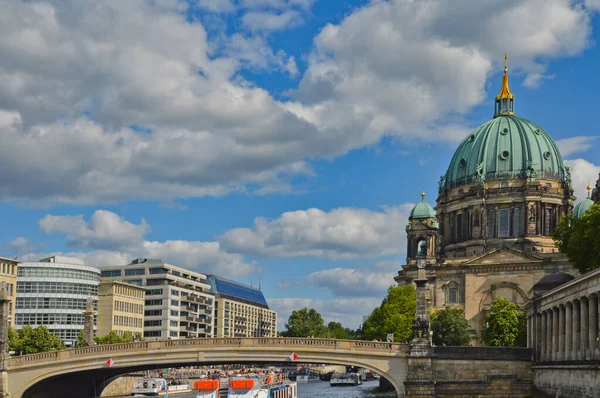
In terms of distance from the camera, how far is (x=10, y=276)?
5664 inches

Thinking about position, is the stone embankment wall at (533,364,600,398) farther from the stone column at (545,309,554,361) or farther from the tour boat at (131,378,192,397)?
the tour boat at (131,378,192,397)

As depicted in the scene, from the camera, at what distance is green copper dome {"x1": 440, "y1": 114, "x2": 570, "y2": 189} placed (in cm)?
15175

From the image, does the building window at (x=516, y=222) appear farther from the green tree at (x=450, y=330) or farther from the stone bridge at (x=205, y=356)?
the stone bridge at (x=205, y=356)

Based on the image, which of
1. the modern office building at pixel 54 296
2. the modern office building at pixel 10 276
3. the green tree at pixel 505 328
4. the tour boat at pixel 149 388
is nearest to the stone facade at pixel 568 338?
the green tree at pixel 505 328

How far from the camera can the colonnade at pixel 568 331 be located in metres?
59.4

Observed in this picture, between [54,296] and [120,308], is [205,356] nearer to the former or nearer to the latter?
[54,296]

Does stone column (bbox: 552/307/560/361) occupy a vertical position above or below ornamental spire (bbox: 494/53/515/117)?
below

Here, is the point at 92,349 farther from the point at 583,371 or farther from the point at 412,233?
the point at 412,233

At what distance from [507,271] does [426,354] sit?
6431 centimetres

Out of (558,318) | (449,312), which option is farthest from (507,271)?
(558,318)

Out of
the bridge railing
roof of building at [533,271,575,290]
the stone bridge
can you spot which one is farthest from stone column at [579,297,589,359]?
the bridge railing

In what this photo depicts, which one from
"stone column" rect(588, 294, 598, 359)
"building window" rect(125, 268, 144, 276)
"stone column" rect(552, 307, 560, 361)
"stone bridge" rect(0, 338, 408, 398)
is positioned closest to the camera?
"stone column" rect(588, 294, 598, 359)

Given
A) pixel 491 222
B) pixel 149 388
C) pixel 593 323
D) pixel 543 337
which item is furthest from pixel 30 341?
pixel 491 222

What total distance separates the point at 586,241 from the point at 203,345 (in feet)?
115
